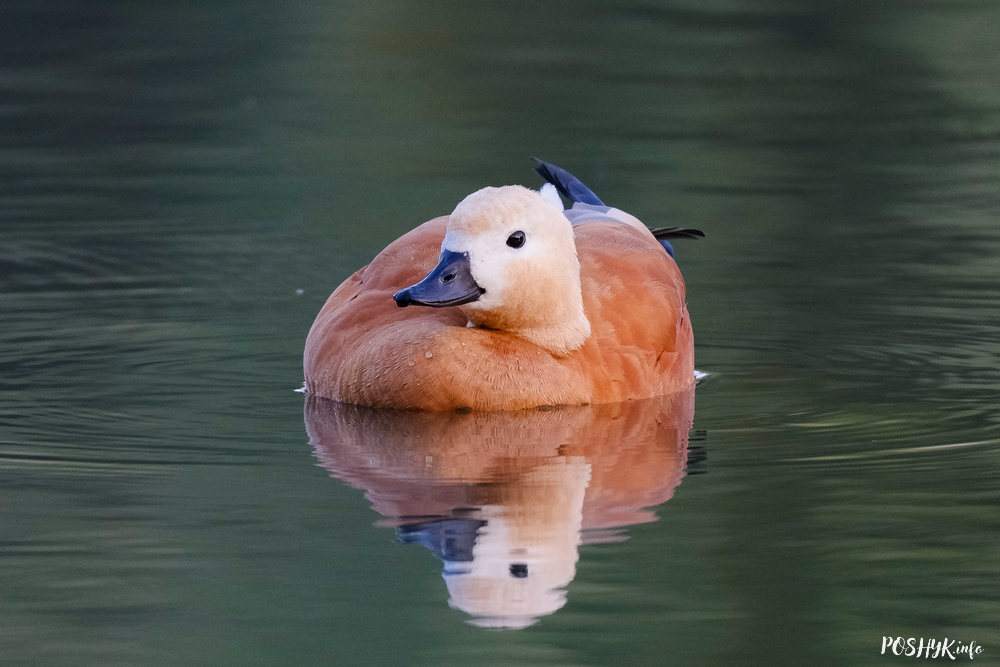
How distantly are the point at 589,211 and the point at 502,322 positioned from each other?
5.77ft

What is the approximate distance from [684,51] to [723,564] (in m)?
13.0

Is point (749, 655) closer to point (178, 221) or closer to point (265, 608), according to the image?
point (265, 608)

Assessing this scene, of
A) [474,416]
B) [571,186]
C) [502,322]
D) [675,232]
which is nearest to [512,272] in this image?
[502,322]

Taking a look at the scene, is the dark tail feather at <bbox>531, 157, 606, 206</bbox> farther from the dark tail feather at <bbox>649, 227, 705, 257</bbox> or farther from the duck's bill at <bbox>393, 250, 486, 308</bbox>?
the duck's bill at <bbox>393, 250, 486, 308</bbox>

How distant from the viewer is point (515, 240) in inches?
284

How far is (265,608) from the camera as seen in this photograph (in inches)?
Result: 195

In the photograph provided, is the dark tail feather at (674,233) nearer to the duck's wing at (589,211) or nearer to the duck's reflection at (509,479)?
the duck's wing at (589,211)

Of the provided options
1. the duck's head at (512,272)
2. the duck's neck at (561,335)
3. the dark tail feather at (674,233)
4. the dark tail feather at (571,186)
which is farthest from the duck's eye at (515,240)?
the dark tail feather at (571,186)

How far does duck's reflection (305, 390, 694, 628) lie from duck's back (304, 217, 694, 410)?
9 centimetres

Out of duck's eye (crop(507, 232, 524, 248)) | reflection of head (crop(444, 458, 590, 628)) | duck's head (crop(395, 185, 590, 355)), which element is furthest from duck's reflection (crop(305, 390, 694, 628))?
duck's eye (crop(507, 232, 524, 248))

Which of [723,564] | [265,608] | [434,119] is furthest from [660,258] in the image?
[434,119]

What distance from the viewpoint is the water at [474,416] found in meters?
4.97

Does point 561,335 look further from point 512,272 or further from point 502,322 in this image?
point 512,272

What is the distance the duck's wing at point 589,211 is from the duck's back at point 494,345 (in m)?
0.41
